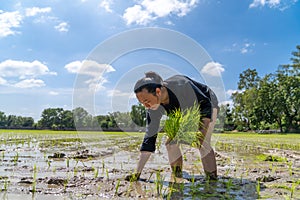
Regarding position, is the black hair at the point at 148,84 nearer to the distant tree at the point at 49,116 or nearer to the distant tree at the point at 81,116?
the distant tree at the point at 81,116

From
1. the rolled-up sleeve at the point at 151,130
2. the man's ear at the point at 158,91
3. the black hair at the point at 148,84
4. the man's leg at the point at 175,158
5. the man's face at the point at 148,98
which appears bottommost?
the man's leg at the point at 175,158

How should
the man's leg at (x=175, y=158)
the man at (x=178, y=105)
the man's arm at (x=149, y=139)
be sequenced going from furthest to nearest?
1. the man's leg at (x=175, y=158)
2. the man's arm at (x=149, y=139)
3. the man at (x=178, y=105)

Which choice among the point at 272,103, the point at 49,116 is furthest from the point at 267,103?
the point at 49,116

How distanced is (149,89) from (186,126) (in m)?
0.68

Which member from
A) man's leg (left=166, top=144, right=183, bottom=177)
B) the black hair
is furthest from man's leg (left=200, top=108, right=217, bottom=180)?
the black hair

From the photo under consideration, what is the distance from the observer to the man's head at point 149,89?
10.5 ft

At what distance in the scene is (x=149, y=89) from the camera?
3.22 metres

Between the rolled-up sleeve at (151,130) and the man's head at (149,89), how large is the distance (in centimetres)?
42

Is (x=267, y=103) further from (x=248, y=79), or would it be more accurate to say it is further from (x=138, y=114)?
(x=138, y=114)

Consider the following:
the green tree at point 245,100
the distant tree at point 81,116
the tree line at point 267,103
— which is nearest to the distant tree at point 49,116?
the tree line at point 267,103

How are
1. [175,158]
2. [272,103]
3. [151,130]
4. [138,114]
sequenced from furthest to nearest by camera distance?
[272,103], [138,114], [175,158], [151,130]

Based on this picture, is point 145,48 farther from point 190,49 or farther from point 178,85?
point 178,85

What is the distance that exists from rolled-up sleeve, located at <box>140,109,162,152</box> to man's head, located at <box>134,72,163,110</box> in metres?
0.42

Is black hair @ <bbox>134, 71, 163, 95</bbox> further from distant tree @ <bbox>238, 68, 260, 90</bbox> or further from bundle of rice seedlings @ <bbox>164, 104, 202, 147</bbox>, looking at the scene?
distant tree @ <bbox>238, 68, 260, 90</bbox>
